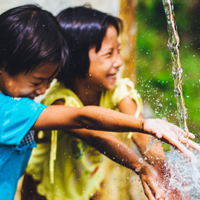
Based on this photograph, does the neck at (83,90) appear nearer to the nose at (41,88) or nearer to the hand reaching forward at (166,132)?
the nose at (41,88)

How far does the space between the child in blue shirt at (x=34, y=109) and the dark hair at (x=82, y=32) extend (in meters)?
0.17

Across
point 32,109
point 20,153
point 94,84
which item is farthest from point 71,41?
point 20,153

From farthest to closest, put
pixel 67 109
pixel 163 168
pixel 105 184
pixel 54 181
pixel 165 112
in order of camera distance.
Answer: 1. pixel 165 112
2. pixel 105 184
3. pixel 54 181
4. pixel 163 168
5. pixel 67 109

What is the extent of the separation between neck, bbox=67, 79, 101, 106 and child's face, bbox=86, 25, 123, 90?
42 mm

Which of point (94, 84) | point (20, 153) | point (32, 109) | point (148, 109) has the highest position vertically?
point (32, 109)

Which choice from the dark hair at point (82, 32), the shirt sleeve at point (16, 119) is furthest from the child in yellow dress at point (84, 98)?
the shirt sleeve at point (16, 119)

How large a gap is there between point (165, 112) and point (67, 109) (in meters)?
1.12

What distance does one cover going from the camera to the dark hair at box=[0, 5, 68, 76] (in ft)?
3.45

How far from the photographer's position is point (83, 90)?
1.46 metres

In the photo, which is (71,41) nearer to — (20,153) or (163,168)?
(20,153)

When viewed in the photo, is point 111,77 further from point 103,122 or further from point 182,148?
point 182,148

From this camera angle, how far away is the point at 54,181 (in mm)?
1465

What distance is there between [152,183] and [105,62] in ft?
2.08

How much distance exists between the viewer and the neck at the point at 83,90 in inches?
56.8
